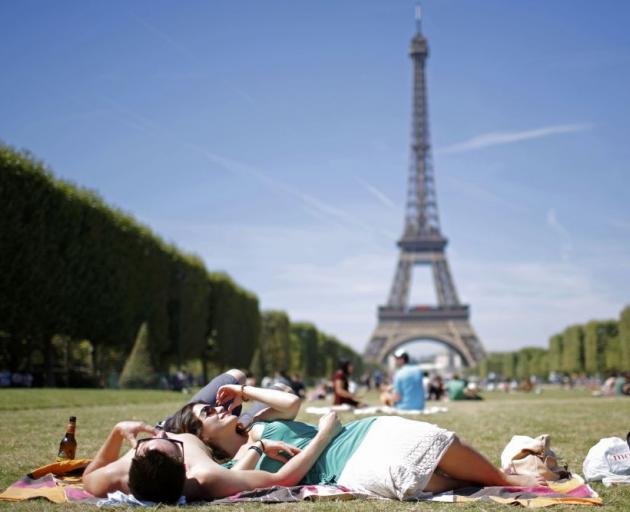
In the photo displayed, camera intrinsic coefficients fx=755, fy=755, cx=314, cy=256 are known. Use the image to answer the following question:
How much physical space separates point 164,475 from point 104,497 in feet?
2.39

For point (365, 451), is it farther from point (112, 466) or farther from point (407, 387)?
point (407, 387)

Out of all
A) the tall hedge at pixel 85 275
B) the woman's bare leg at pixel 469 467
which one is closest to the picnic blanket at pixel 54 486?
the woman's bare leg at pixel 469 467

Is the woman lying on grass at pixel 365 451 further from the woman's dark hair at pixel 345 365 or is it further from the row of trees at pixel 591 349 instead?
the row of trees at pixel 591 349

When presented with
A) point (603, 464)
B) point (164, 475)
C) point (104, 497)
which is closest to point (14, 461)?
→ point (104, 497)

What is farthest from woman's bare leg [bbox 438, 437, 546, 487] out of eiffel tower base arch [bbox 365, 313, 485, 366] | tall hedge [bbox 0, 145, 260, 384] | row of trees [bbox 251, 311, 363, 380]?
eiffel tower base arch [bbox 365, 313, 485, 366]

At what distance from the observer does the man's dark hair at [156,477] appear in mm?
4355

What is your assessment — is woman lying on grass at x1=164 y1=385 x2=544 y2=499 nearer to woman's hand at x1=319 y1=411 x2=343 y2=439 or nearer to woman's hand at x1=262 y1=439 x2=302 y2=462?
woman's hand at x1=262 y1=439 x2=302 y2=462

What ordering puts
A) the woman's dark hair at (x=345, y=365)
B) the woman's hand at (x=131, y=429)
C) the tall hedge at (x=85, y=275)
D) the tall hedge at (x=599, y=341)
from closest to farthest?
the woman's hand at (x=131, y=429) → the woman's dark hair at (x=345, y=365) → the tall hedge at (x=85, y=275) → the tall hedge at (x=599, y=341)

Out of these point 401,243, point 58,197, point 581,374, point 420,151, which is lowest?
point 581,374

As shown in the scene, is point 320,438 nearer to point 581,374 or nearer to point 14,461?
point 14,461

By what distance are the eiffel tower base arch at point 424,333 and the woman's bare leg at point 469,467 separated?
85.7 metres

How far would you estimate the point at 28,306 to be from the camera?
1043 inches

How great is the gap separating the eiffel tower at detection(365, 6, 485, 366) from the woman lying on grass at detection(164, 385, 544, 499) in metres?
83.4

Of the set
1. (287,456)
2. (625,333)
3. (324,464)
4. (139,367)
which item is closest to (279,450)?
(287,456)
